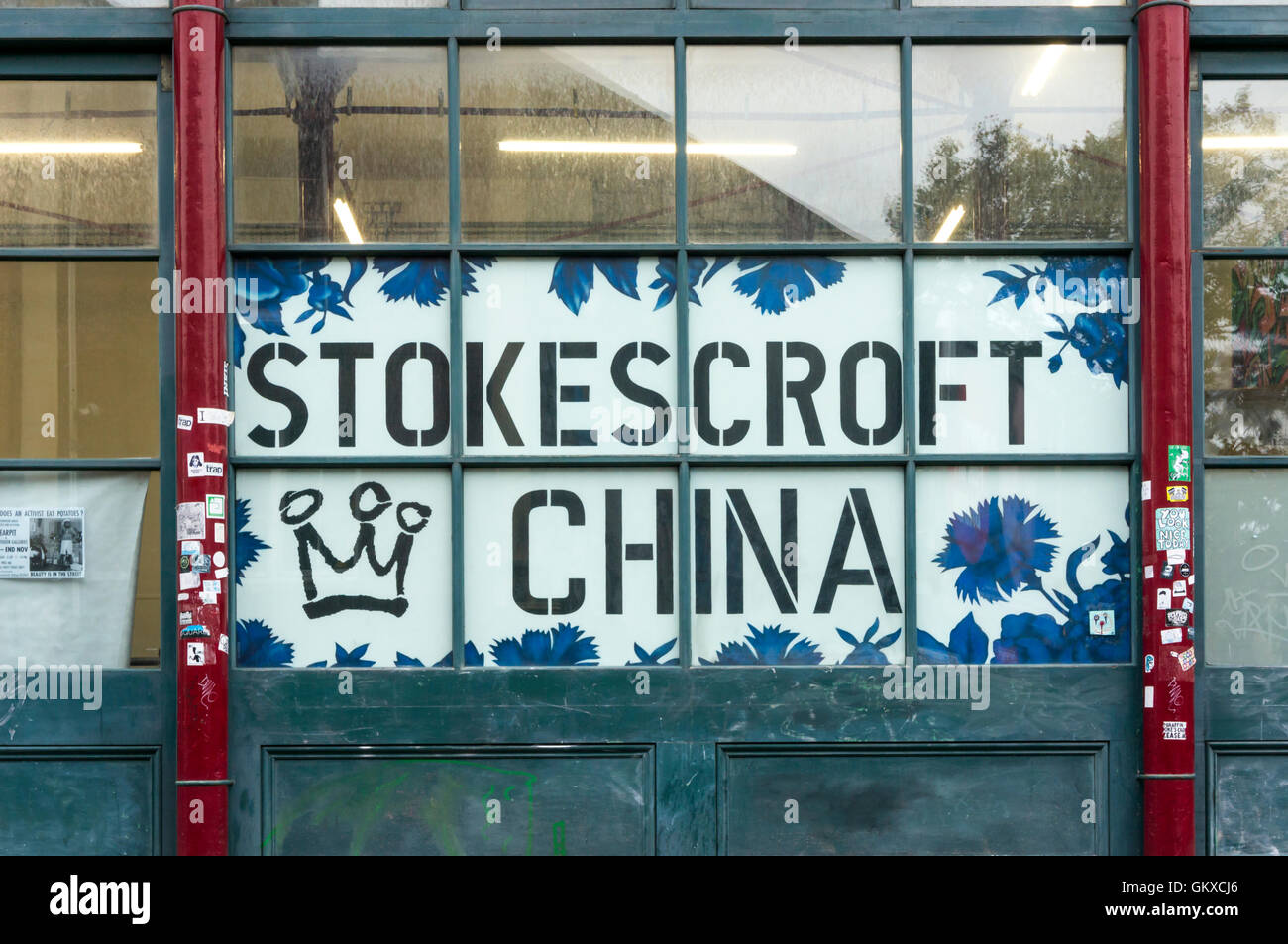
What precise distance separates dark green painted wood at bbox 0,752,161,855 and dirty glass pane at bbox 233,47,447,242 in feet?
9.60

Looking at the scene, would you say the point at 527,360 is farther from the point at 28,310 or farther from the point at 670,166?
the point at 28,310

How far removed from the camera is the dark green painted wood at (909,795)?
20.8ft

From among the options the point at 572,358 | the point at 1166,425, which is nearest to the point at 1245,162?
the point at 1166,425

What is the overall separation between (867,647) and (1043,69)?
10.9 ft

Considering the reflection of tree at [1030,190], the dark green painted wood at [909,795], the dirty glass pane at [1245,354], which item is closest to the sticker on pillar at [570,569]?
the dark green painted wood at [909,795]

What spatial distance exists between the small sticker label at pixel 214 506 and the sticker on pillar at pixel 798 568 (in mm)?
2503

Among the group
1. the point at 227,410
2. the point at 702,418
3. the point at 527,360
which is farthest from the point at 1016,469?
the point at 227,410

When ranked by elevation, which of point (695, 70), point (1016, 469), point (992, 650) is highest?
point (695, 70)

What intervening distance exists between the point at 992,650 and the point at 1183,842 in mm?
1359

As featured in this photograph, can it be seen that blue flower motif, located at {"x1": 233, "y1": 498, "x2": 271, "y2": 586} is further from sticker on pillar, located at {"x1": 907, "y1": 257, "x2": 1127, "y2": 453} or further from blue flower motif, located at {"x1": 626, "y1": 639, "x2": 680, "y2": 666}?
sticker on pillar, located at {"x1": 907, "y1": 257, "x2": 1127, "y2": 453}

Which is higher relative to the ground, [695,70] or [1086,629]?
[695,70]

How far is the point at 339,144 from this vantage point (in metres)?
6.50

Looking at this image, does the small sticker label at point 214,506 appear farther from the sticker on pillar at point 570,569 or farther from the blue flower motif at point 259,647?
the sticker on pillar at point 570,569

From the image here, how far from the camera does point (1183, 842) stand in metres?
6.18
